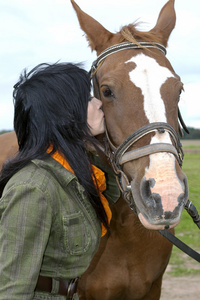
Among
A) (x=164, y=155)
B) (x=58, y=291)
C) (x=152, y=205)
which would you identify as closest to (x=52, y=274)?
(x=58, y=291)

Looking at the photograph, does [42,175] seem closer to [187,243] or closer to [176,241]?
[176,241]

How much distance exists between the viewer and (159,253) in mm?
3020

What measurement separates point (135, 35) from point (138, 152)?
1.00 m

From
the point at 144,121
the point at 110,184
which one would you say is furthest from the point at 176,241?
the point at 144,121

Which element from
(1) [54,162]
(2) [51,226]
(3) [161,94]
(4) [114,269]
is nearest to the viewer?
(2) [51,226]

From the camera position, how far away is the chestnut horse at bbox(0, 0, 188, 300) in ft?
6.20

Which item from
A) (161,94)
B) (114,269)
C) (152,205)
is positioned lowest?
(114,269)

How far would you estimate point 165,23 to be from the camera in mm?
2961

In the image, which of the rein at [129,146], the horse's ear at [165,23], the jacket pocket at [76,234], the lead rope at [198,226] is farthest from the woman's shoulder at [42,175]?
the horse's ear at [165,23]

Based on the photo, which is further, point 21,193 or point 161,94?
point 161,94

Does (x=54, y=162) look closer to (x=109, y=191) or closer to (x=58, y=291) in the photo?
(x=58, y=291)

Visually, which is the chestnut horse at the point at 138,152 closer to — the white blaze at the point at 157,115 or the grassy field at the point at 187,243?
the white blaze at the point at 157,115

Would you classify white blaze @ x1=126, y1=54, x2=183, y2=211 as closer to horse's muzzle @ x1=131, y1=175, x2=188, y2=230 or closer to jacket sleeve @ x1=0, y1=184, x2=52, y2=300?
horse's muzzle @ x1=131, y1=175, x2=188, y2=230

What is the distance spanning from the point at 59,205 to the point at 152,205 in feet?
1.61
